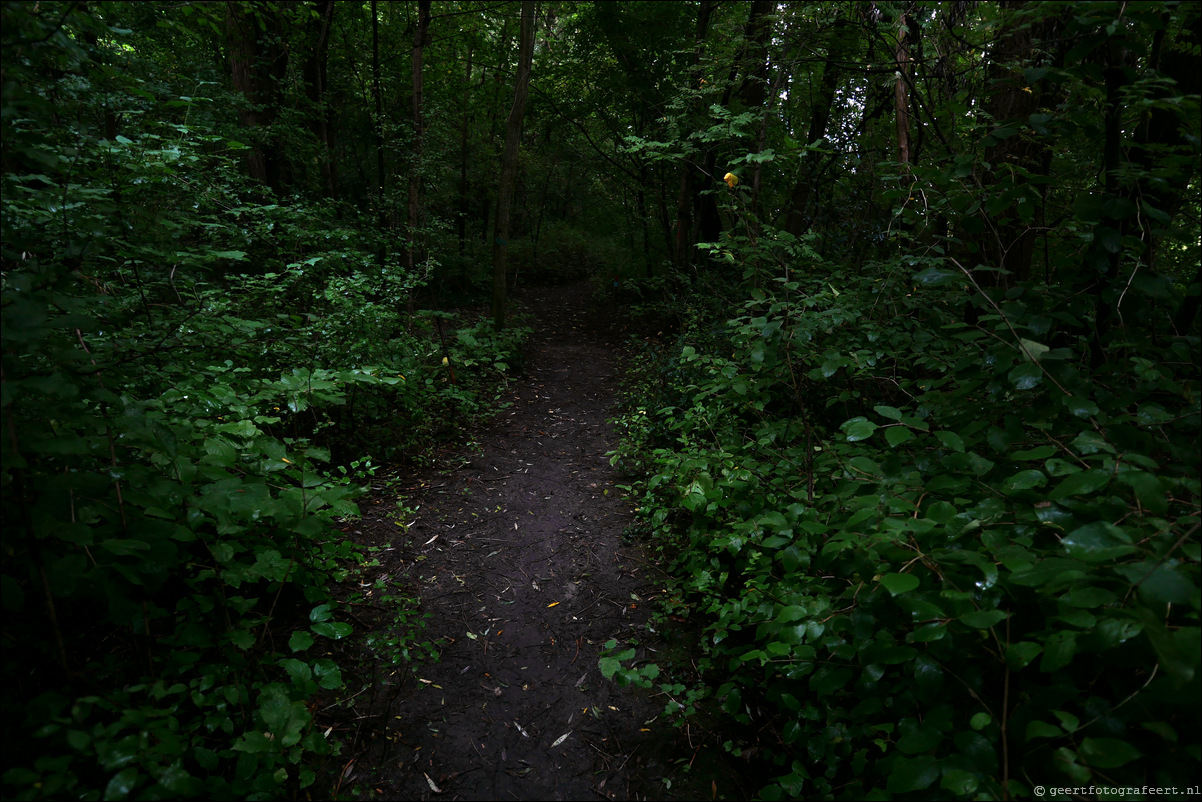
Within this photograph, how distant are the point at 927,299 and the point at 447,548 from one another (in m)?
3.93

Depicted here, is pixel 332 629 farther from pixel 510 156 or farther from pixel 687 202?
pixel 687 202

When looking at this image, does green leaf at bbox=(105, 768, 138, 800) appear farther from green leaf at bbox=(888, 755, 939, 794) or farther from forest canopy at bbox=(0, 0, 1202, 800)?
green leaf at bbox=(888, 755, 939, 794)

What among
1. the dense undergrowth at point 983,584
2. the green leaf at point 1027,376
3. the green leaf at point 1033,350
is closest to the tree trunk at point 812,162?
the dense undergrowth at point 983,584

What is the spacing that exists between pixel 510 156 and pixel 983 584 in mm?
8271

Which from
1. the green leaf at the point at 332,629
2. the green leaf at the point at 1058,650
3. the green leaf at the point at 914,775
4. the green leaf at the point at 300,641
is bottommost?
the green leaf at the point at 332,629

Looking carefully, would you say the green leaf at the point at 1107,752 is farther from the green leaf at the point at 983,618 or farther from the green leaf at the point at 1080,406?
the green leaf at the point at 1080,406

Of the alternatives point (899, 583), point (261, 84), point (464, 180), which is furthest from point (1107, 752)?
point (464, 180)

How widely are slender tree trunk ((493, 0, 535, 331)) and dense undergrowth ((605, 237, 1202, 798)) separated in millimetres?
6135

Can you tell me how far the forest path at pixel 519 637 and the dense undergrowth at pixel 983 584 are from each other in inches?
13.7

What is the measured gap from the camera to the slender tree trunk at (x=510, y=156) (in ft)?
25.6

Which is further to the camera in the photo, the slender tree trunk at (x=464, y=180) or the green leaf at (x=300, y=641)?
the slender tree trunk at (x=464, y=180)

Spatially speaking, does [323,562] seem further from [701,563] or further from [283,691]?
[701,563]

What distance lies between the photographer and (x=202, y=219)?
488 cm

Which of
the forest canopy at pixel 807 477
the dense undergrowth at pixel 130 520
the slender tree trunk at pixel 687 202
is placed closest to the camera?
the forest canopy at pixel 807 477
